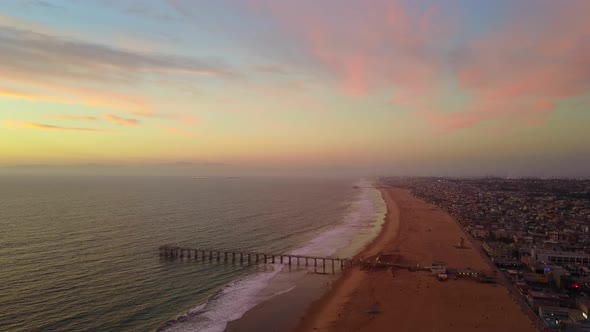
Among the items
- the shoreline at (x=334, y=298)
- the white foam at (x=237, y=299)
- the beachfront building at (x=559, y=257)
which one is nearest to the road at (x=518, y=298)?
the beachfront building at (x=559, y=257)

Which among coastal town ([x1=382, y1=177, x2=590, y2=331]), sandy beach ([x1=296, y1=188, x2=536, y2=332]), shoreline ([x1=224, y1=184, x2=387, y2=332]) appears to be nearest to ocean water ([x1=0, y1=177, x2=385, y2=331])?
shoreline ([x1=224, y1=184, x2=387, y2=332])

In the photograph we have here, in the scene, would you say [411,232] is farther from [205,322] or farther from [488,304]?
[205,322]

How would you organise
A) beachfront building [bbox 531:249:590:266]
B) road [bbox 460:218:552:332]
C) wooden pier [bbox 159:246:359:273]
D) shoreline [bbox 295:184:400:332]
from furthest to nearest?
1. wooden pier [bbox 159:246:359:273]
2. beachfront building [bbox 531:249:590:266]
3. shoreline [bbox 295:184:400:332]
4. road [bbox 460:218:552:332]

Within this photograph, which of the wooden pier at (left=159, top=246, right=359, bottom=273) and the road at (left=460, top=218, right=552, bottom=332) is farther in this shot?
the wooden pier at (left=159, top=246, right=359, bottom=273)

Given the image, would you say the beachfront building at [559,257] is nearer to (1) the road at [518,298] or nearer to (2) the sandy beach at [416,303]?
(1) the road at [518,298]

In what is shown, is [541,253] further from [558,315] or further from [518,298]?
[558,315]

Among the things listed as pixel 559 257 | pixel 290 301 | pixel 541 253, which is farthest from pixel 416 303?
pixel 559 257

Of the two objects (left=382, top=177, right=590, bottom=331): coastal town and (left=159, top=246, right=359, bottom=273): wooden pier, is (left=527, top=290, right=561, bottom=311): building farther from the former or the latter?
(left=159, top=246, right=359, bottom=273): wooden pier

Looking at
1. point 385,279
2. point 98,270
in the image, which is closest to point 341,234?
point 385,279
